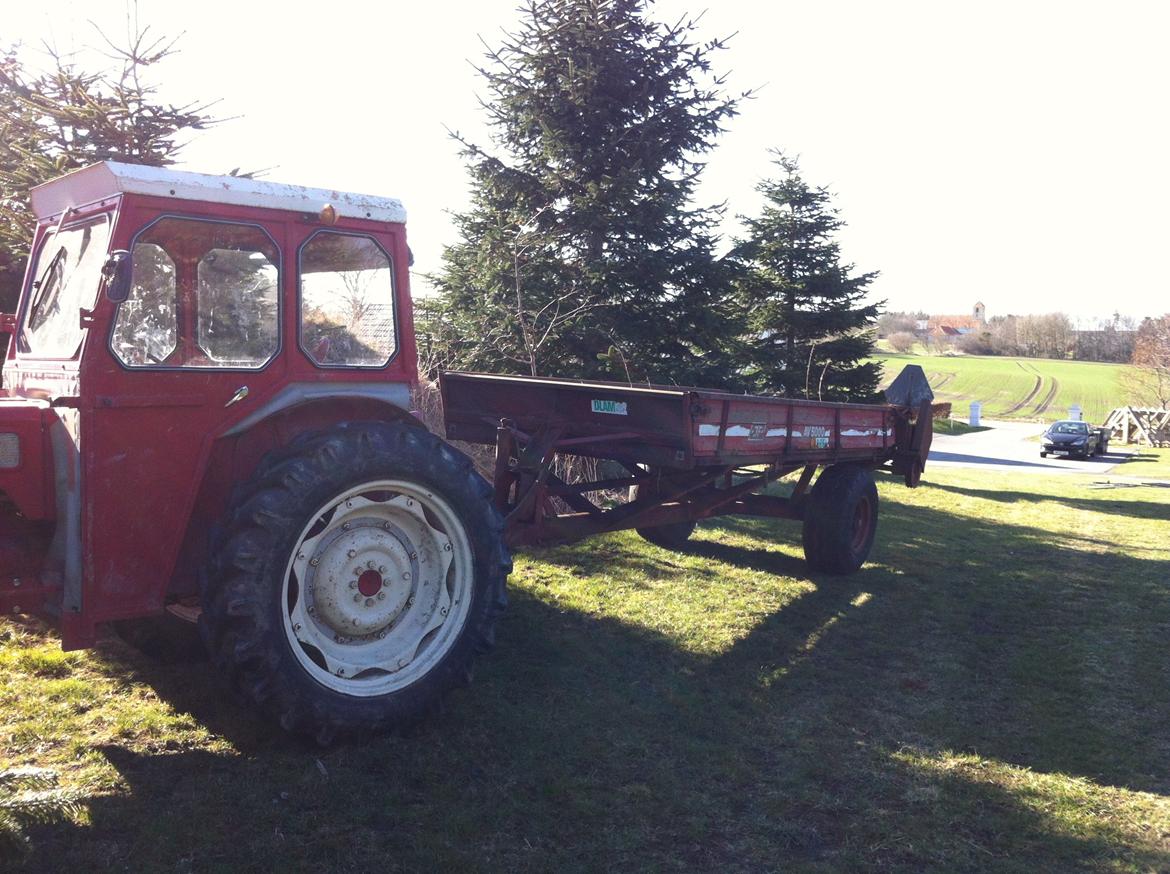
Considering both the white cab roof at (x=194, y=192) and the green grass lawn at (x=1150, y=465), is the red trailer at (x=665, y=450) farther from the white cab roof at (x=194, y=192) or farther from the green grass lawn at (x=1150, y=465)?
the green grass lawn at (x=1150, y=465)

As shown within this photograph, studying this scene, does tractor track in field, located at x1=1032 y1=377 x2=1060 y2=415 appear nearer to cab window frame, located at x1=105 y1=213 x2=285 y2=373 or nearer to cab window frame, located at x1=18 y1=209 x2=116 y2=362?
cab window frame, located at x1=105 y1=213 x2=285 y2=373

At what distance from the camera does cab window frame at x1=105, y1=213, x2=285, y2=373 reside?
12.3 feet

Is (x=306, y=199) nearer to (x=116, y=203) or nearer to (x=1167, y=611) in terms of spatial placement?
(x=116, y=203)

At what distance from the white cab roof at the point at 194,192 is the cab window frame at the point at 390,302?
0.34 ft

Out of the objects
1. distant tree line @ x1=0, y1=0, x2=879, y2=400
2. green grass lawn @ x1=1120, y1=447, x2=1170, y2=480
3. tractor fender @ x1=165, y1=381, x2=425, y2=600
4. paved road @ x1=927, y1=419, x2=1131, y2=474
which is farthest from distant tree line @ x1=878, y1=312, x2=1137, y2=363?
tractor fender @ x1=165, y1=381, x2=425, y2=600

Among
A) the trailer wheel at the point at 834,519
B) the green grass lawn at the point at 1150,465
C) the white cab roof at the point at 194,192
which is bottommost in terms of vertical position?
the green grass lawn at the point at 1150,465

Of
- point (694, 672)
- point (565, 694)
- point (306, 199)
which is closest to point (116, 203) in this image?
point (306, 199)

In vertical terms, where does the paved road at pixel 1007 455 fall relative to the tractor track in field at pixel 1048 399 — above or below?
below

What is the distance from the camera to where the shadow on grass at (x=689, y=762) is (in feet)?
10.9

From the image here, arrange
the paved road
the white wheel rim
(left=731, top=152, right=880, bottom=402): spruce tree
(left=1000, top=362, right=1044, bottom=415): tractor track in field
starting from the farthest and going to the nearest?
(left=1000, top=362, right=1044, bottom=415): tractor track in field, the paved road, (left=731, top=152, right=880, bottom=402): spruce tree, the white wheel rim

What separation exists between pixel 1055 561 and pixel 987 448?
31200 mm

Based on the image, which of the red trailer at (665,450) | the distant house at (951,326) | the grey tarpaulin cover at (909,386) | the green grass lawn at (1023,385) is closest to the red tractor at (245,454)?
the red trailer at (665,450)

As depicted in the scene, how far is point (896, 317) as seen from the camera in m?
87.1

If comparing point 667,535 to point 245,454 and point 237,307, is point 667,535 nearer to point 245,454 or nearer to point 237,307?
point 245,454
